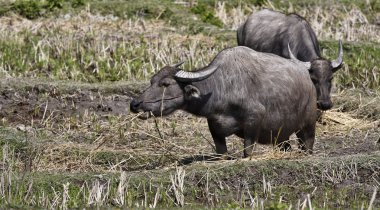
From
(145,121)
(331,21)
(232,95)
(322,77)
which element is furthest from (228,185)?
(331,21)

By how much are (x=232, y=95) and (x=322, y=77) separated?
6.46 feet

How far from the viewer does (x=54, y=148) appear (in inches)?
358

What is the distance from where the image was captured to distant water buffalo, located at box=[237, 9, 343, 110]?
10.4m

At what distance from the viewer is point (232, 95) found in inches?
342

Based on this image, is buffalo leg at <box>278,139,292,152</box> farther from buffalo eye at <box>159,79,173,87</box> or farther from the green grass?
buffalo eye at <box>159,79,173,87</box>

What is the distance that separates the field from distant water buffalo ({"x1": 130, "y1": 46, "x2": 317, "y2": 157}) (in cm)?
25

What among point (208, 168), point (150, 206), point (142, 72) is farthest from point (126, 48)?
point (150, 206)

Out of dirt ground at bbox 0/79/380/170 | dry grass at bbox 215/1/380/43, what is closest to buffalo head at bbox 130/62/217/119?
dirt ground at bbox 0/79/380/170

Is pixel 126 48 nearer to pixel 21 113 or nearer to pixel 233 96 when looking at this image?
pixel 21 113

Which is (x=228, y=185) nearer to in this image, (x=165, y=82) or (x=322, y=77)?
(x=165, y=82)

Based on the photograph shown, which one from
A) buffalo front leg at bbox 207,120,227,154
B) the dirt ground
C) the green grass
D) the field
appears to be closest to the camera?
the green grass

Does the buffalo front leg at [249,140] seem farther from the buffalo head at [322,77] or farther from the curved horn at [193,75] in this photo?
the buffalo head at [322,77]

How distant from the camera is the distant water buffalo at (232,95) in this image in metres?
8.69

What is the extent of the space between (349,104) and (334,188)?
381cm
